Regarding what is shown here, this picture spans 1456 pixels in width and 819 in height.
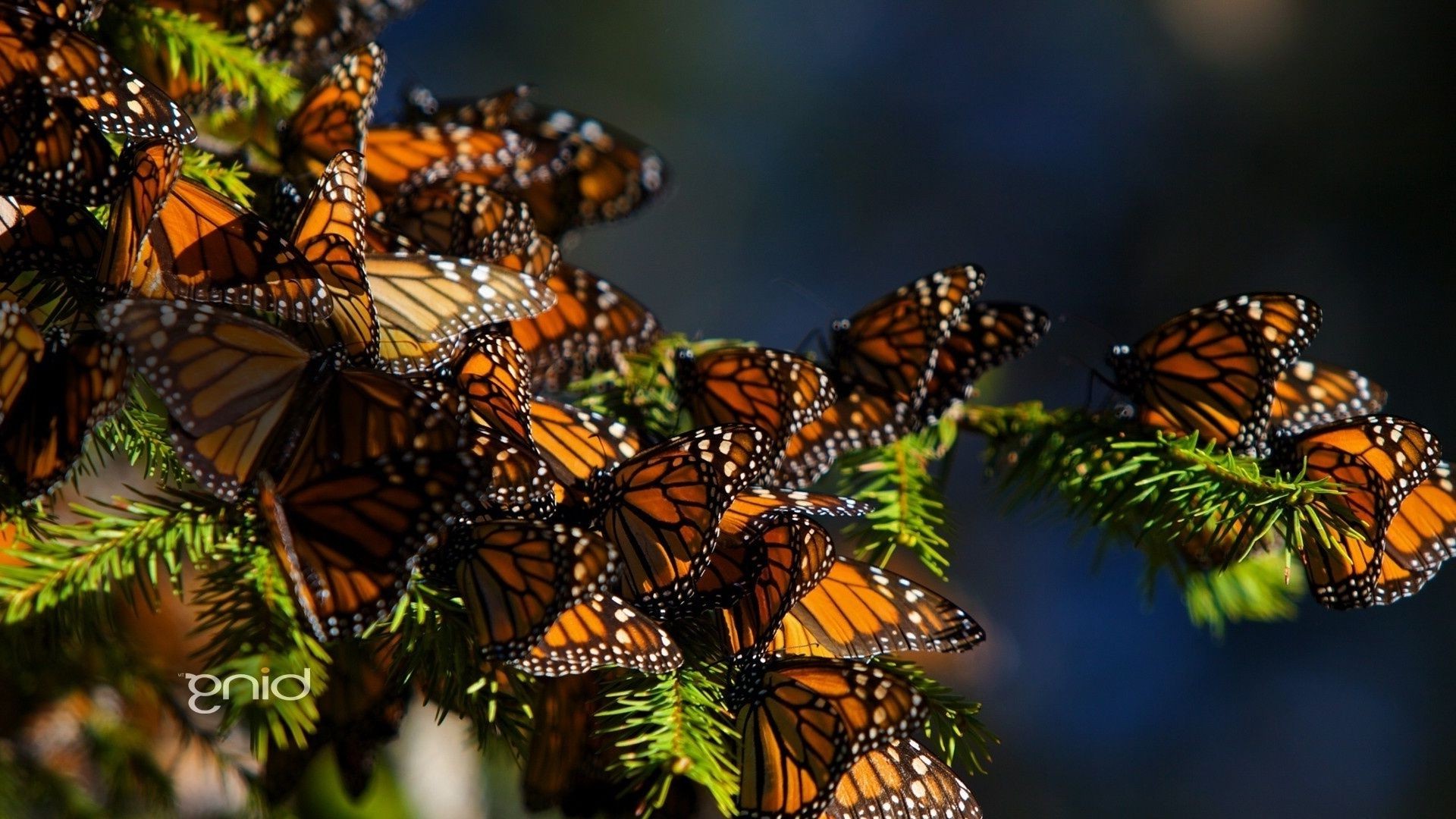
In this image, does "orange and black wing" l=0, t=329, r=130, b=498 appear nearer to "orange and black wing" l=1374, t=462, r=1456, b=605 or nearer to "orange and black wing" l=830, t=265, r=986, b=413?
"orange and black wing" l=830, t=265, r=986, b=413

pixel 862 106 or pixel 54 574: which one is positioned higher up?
pixel 862 106

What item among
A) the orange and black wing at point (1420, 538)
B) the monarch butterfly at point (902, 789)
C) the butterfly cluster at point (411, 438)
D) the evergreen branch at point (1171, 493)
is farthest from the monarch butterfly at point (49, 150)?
the orange and black wing at point (1420, 538)

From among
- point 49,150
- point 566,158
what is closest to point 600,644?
point 49,150

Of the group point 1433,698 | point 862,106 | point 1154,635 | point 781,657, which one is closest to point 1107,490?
point 781,657

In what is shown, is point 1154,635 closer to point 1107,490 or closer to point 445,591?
point 1107,490

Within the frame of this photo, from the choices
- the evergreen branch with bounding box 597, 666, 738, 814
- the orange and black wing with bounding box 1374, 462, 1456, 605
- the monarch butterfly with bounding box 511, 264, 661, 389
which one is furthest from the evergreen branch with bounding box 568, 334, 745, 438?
the orange and black wing with bounding box 1374, 462, 1456, 605

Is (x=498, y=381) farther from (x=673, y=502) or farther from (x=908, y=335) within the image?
(x=908, y=335)
